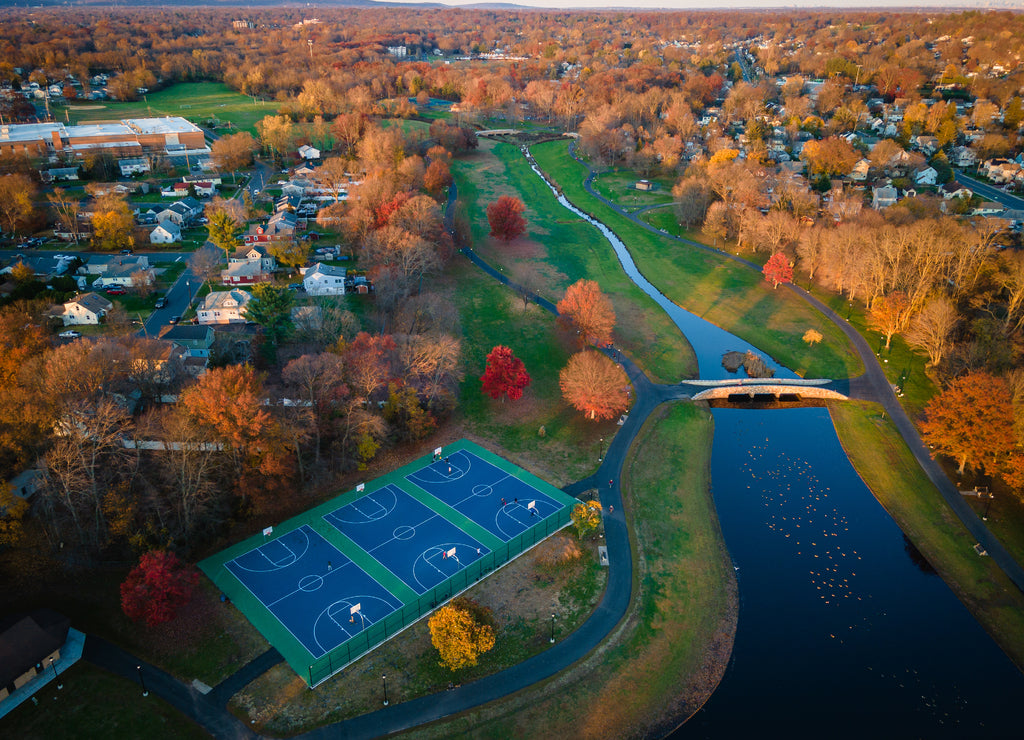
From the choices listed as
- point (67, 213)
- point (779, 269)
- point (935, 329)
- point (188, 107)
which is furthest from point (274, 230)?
point (188, 107)

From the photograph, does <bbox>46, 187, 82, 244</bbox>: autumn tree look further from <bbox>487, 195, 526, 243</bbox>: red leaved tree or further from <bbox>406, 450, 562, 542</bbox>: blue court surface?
<bbox>406, 450, 562, 542</bbox>: blue court surface

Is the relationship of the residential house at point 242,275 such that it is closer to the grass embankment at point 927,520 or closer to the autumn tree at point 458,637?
the autumn tree at point 458,637

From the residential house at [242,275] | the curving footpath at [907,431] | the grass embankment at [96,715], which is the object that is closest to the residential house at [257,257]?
the residential house at [242,275]

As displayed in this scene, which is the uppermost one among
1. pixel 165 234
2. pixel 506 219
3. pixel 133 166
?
pixel 506 219

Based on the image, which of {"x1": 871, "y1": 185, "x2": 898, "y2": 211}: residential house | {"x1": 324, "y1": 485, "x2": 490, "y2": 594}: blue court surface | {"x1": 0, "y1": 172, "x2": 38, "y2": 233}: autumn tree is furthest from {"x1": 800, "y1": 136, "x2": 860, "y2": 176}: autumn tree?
{"x1": 0, "y1": 172, "x2": 38, "y2": 233}: autumn tree

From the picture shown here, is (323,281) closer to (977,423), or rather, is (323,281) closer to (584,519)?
(584,519)

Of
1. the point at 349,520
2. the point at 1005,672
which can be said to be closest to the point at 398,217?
the point at 349,520
